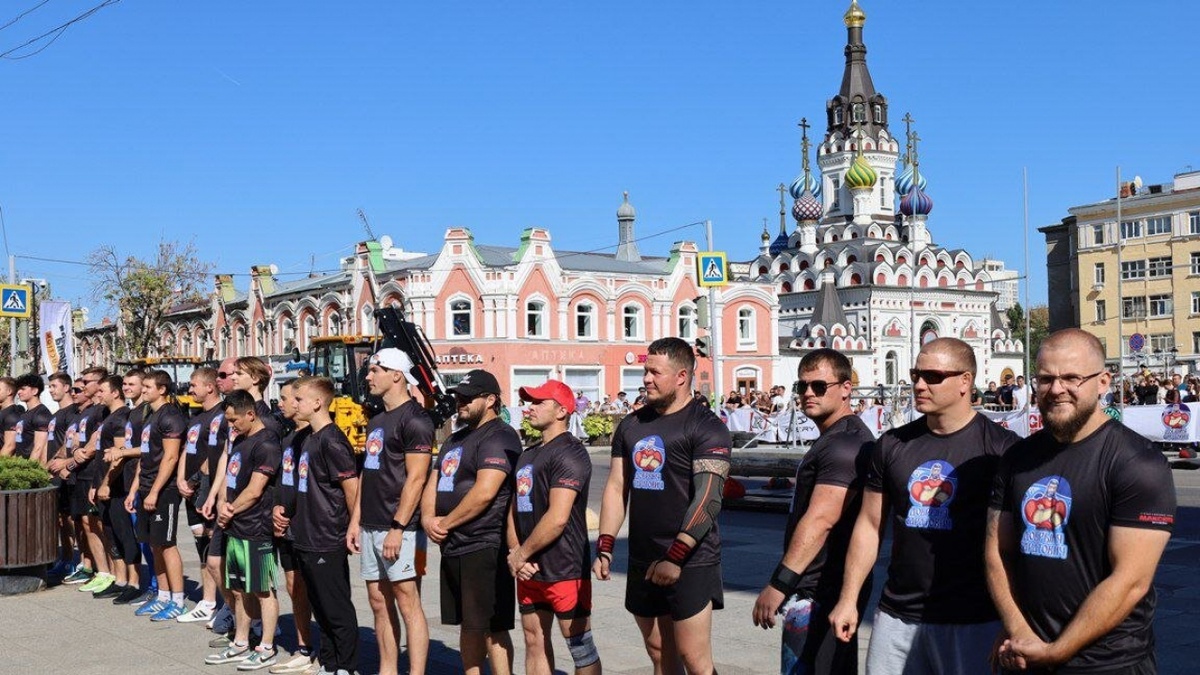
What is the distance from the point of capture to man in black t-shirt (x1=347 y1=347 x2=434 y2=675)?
7.30 meters

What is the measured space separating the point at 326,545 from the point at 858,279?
79.7 meters

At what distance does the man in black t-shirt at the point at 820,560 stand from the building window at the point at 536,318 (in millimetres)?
48478

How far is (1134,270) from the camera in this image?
75062mm

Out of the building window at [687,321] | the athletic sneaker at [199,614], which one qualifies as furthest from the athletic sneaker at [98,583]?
the building window at [687,321]

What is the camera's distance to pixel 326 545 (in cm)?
785

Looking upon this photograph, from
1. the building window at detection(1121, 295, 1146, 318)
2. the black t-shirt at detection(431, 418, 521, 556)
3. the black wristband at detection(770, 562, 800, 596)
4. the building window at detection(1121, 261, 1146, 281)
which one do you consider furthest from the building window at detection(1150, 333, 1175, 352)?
the black wristband at detection(770, 562, 800, 596)

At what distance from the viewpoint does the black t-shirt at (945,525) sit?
4652mm

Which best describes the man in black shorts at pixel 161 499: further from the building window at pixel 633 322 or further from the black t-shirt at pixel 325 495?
the building window at pixel 633 322

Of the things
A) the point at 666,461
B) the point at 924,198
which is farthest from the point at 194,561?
the point at 924,198

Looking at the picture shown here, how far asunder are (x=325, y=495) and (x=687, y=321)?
51.1 meters

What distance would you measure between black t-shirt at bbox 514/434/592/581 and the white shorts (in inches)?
40.4

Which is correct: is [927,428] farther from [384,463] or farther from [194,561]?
[194,561]

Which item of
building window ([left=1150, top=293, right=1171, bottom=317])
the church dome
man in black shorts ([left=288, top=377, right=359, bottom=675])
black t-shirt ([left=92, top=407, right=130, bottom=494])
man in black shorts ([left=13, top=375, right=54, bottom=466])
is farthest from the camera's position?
the church dome

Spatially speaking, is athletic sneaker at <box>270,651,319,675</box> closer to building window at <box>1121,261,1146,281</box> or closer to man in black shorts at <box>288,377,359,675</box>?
man in black shorts at <box>288,377,359,675</box>
